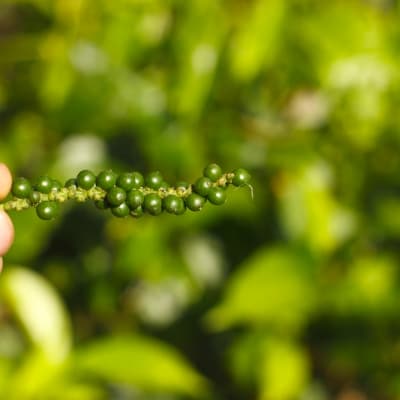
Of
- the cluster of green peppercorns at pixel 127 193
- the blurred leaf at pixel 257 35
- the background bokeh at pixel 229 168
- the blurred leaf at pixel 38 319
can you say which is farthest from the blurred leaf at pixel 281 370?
the cluster of green peppercorns at pixel 127 193

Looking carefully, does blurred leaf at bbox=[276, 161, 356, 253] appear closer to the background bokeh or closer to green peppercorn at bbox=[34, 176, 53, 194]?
the background bokeh

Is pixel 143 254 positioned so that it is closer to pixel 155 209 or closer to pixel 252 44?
pixel 252 44

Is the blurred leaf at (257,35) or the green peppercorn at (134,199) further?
the blurred leaf at (257,35)

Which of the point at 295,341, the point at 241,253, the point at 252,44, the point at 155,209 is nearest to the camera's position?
the point at 155,209

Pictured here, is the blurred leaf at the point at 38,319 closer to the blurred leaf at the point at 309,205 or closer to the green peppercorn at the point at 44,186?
the blurred leaf at the point at 309,205

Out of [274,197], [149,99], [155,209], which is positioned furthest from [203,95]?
[155,209]

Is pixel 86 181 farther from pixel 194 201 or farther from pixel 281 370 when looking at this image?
pixel 281 370
